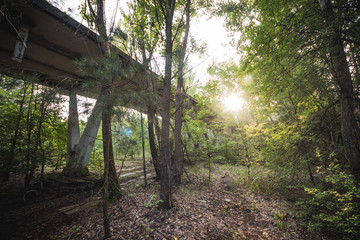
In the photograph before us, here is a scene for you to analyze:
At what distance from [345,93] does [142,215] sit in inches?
240

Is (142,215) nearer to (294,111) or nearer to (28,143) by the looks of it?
(28,143)

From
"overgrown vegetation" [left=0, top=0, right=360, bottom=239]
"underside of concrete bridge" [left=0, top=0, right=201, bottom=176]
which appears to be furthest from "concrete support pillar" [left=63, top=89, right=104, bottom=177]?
"overgrown vegetation" [left=0, top=0, right=360, bottom=239]

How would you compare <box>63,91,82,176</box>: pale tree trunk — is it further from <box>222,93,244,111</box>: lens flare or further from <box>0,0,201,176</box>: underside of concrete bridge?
<box>222,93,244,111</box>: lens flare

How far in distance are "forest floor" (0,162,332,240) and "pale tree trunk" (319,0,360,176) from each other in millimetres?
2122

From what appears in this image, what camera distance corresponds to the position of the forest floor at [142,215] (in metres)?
2.82

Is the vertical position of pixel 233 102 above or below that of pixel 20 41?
below

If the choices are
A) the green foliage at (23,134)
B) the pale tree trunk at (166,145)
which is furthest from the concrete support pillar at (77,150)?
the pale tree trunk at (166,145)

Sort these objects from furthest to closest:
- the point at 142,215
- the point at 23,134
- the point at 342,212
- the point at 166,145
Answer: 1. the point at 23,134
2. the point at 166,145
3. the point at 142,215
4. the point at 342,212

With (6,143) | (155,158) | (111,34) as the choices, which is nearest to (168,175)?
(155,158)

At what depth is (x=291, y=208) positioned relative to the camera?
358 cm

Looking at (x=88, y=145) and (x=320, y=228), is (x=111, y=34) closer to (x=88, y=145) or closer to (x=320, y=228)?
(x=88, y=145)

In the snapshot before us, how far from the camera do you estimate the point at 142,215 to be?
135 inches

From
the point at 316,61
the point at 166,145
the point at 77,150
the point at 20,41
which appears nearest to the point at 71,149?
the point at 77,150

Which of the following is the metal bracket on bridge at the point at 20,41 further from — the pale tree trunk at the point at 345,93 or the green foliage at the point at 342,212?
the pale tree trunk at the point at 345,93
